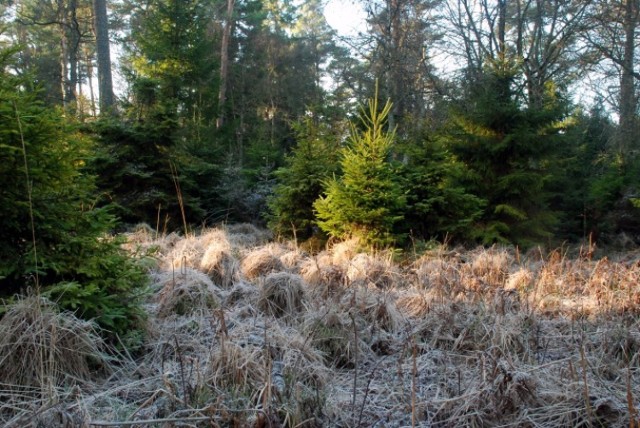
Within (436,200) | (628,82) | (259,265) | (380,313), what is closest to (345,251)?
(259,265)

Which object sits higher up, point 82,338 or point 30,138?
point 30,138

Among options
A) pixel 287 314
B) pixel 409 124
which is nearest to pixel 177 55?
pixel 409 124

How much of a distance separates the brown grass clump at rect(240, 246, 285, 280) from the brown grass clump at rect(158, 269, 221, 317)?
0.73 metres

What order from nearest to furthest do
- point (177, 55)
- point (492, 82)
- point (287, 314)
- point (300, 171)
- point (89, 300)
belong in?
point (89, 300) < point (287, 314) < point (300, 171) < point (492, 82) < point (177, 55)

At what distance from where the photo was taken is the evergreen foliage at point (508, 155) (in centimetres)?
741

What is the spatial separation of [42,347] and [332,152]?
6502 millimetres

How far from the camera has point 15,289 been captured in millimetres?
2514

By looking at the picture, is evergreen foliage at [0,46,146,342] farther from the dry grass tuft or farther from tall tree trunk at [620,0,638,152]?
tall tree trunk at [620,0,638,152]

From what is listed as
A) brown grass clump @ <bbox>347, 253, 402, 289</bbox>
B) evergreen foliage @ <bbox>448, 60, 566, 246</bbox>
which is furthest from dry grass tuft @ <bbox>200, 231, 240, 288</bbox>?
evergreen foliage @ <bbox>448, 60, 566, 246</bbox>

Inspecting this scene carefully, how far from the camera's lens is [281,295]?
367 cm

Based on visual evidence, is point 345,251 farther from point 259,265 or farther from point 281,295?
point 281,295

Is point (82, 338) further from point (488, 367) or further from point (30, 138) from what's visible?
point (488, 367)

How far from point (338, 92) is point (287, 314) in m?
17.5

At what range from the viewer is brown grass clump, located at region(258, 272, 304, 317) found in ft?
11.8
